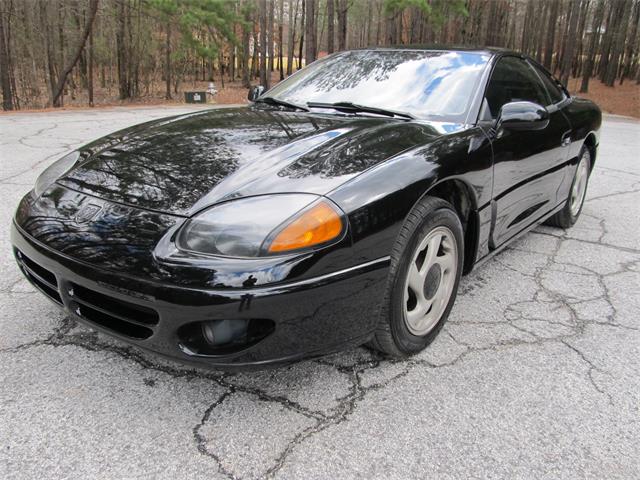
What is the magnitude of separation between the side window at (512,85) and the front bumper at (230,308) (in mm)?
1540

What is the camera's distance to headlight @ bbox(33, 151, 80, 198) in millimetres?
2256

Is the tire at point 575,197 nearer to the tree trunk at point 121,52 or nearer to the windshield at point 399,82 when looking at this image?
the windshield at point 399,82

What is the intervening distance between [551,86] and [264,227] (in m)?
3.10

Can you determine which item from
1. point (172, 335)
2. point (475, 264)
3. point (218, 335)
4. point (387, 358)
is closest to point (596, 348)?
point (475, 264)

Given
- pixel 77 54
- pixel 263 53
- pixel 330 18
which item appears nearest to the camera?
pixel 77 54

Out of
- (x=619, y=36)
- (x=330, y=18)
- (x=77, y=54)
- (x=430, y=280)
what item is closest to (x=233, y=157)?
(x=430, y=280)

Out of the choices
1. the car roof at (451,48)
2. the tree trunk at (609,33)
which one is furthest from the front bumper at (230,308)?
the tree trunk at (609,33)

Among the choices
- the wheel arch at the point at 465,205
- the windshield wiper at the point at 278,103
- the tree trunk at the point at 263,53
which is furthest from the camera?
the tree trunk at the point at 263,53

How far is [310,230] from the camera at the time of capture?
5.49 feet

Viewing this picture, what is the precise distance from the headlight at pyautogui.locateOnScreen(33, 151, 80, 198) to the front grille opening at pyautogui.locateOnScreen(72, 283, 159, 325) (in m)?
0.66

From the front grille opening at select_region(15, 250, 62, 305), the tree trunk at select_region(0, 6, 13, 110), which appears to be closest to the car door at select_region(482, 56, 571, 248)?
the front grille opening at select_region(15, 250, 62, 305)

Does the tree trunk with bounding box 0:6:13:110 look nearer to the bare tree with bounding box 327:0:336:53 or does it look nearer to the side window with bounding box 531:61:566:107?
the bare tree with bounding box 327:0:336:53

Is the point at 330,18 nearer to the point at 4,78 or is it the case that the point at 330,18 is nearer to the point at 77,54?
the point at 77,54

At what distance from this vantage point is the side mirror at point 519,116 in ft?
8.60
